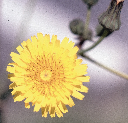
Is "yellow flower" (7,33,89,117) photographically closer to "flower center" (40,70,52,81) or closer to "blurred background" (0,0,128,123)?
"flower center" (40,70,52,81)

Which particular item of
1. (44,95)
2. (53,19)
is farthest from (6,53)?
(44,95)

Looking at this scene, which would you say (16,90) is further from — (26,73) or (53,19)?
(53,19)

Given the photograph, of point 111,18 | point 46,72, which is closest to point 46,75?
point 46,72

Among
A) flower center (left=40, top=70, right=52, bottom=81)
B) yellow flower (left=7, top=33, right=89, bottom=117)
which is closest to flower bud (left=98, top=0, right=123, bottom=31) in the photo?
yellow flower (left=7, top=33, right=89, bottom=117)

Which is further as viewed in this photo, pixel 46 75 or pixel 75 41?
pixel 75 41

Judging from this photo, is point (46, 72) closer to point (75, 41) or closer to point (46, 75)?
point (46, 75)

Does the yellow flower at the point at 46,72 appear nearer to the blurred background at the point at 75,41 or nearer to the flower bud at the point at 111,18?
the flower bud at the point at 111,18

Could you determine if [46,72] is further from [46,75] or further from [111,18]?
[111,18]
